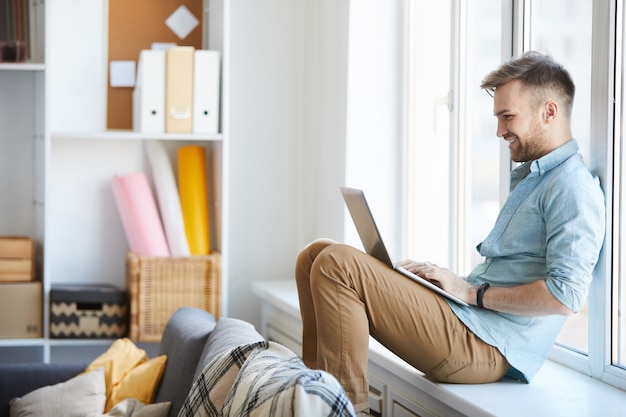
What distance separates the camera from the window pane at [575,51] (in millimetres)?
2346

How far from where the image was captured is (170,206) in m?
3.76

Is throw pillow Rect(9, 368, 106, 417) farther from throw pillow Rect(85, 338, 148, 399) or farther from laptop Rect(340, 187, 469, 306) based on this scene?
laptop Rect(340, 187, 469, 306)

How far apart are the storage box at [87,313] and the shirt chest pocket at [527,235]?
202 centimetres

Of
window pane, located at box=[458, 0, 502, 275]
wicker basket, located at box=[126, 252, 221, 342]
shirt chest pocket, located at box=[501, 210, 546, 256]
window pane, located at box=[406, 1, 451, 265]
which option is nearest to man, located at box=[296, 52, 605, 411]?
shirt chest pocket, located at box=[501, 210, 546, 256]

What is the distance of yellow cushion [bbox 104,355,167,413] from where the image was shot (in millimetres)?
2605

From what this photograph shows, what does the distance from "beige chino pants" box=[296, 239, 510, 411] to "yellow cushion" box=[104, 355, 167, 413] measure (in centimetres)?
68

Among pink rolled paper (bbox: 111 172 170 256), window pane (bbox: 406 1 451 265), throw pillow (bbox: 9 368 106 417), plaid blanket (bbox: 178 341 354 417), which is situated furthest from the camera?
pink rolled paper (bbox: 111 172 170 256)

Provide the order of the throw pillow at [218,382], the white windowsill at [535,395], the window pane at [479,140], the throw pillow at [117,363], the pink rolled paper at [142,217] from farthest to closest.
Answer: the pink rolled paper at [142,217], the window pane at [479,140], the throw pillow at [117,363], the white windowsill at [535,395], the throw pillow at [218,382]

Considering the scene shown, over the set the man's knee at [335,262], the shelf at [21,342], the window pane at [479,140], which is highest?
the window pane at [479,140]

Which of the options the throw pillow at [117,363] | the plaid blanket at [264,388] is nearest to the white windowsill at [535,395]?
the plaid blanket at [264,388]

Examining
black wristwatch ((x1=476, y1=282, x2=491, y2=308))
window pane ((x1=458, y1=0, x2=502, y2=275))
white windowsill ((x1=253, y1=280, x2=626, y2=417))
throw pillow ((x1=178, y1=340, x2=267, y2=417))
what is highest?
window pane ((x1=458, y1=0, x2=502, y2=275))

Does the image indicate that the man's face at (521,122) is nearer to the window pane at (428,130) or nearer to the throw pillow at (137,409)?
the window pane at (428,130)

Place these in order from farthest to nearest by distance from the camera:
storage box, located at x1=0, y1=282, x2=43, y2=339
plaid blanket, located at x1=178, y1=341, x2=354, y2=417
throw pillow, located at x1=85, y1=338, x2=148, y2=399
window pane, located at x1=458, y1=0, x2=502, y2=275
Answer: storage box, located at x1=0, y1=282, x2=43, y2=339
window pane, located at x1=458, y1=0, x2=502, y2=275
throw pillow, located at x1=85, y1=338, x2=148, y2=399
plaid blanket, located at x1=178, y1=341, x2=354, y2=417

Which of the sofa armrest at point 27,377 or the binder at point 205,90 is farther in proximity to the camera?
the binder at point 205,90
